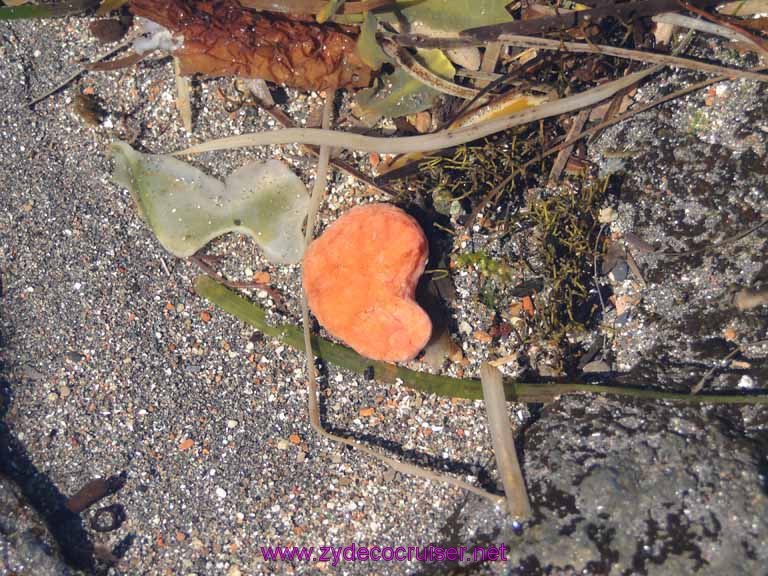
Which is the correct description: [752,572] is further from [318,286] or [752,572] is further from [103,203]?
[103,203]

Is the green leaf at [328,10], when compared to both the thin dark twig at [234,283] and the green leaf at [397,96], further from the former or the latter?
the thin dark twig at [234,283]

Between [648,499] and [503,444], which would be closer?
[648,499]

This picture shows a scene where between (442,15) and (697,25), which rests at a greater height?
(697,25)

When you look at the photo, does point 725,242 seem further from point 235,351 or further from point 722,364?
point 235,351

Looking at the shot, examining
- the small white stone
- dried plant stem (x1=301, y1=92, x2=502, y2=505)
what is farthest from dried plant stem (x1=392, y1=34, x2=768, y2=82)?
the small white stone

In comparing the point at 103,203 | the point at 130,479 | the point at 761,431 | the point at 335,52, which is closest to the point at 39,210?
the point at 103,203

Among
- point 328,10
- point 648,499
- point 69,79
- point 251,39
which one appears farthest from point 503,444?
point 69,79

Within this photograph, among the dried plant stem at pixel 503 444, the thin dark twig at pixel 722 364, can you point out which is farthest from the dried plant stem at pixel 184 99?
the thin dark twig at pixel 722 364
